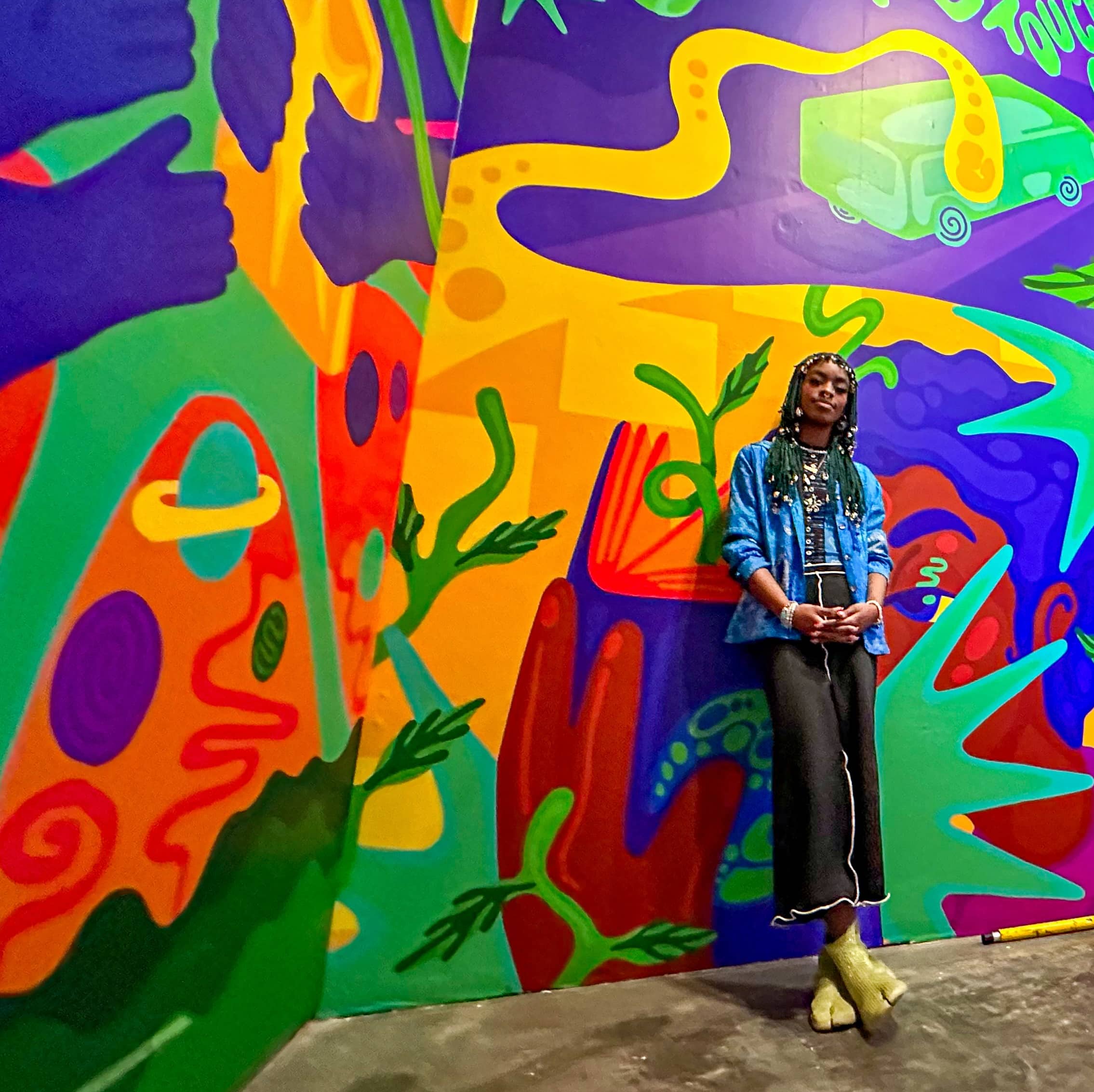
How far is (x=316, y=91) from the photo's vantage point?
1321mm

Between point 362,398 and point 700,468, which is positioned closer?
point 362,398

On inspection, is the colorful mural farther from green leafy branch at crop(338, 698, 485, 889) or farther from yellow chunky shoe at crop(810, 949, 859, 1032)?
yellow chunky shoe at crop(810, 949, 859, 1032)

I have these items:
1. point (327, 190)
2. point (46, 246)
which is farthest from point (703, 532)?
point (46, 246)

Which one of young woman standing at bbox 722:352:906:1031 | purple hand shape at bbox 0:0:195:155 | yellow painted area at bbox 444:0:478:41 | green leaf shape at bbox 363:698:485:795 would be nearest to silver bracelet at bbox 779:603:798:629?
young woman standing at bbox 722:352:906:1031

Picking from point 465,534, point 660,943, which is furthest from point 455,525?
point 660,943

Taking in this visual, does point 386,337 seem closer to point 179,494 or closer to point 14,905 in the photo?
point 179,494

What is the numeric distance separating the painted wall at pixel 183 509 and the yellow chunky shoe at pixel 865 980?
98cm

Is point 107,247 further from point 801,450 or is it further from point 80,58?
point 801,450

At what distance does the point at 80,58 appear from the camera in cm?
75

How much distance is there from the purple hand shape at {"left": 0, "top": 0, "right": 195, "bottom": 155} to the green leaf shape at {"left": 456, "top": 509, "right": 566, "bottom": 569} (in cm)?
106

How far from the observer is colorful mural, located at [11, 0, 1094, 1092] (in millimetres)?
837

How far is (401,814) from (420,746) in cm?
15

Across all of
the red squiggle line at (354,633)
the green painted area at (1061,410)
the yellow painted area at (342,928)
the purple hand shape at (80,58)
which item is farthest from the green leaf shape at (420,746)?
the green painted area at (1061,410)

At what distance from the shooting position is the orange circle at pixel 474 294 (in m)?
1.87
